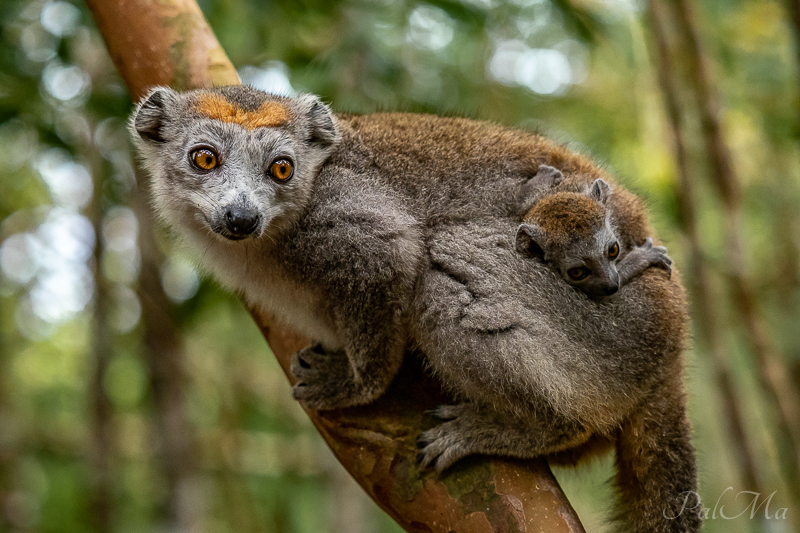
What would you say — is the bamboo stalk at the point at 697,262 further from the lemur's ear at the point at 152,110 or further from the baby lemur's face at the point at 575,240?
the lemur's ear at the point at 152,110

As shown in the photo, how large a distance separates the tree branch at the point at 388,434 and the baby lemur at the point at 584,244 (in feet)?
3.74

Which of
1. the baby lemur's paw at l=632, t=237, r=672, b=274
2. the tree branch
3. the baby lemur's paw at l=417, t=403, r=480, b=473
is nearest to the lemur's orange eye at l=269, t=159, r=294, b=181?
the tree branch

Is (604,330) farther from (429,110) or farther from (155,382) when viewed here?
(155,382)

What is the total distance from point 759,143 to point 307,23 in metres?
10.4

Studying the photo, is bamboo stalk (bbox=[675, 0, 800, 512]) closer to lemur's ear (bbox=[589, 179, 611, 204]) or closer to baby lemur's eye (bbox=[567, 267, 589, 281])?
lemur's ear (bbox=[589, 179, 611, 204])

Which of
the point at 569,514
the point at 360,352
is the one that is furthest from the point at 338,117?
the point at 569,514

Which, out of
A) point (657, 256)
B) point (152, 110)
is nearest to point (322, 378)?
point (152, 110)

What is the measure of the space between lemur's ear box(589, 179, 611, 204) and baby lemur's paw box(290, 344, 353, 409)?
2.04 meters

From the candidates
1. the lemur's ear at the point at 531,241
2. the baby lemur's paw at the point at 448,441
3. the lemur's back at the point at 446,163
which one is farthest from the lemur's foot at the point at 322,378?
the lemur's ear at the point at 531,241

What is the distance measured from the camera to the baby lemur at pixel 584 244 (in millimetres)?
4012

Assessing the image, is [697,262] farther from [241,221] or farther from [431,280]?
[241,221]

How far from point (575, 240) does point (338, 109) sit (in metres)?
3.56

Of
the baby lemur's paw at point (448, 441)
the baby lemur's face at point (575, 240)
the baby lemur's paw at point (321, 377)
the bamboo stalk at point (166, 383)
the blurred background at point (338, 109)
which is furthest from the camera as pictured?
the bamboo stalk at point (166, 383)

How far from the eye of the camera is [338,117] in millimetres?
5078
